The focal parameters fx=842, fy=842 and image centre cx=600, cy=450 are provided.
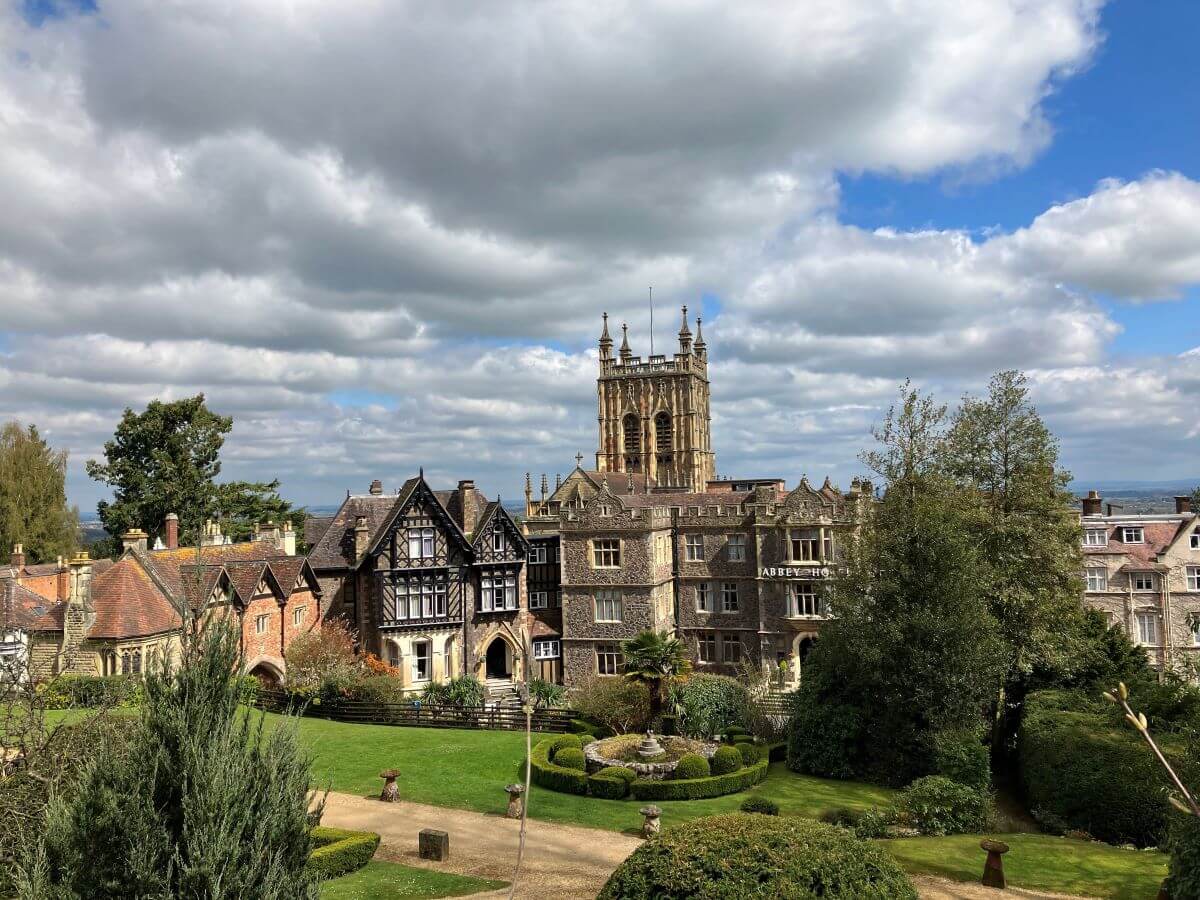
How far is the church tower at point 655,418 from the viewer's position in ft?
255

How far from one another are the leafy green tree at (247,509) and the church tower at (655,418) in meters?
28.0

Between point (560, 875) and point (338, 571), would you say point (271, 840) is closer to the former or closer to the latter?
point (560, 875)

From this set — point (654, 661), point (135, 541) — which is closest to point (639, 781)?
point (654, 661)

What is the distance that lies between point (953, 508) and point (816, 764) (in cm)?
987

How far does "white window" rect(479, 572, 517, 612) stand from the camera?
144ft

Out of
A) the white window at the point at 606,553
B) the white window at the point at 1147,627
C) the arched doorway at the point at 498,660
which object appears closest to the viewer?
the white window at the point at 606,553

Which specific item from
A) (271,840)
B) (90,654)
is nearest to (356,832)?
(271,840)

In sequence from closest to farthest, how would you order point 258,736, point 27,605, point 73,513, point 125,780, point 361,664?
point 125,780 → point 258,736 → point 27,605 → point 361,664 → point 73,513

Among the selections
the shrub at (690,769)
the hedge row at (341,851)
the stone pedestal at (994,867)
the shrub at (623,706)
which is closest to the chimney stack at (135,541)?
the shrub at (623,706)

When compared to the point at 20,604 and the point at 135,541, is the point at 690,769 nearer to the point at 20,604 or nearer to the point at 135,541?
the point at 135,541

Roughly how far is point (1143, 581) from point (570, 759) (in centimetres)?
3410

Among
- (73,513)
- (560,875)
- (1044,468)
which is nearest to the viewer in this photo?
(560,875)

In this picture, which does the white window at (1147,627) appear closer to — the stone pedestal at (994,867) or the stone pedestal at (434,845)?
the stone pedestal at (994,867)

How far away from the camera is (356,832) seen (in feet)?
61.3
